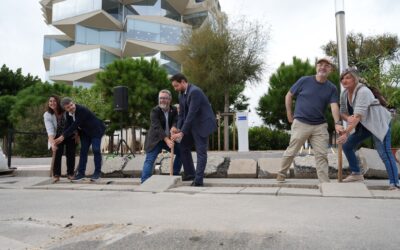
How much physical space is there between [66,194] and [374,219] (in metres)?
3.50

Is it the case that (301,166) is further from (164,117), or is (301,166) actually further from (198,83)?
(198,83)

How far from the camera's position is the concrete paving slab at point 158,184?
195 inches

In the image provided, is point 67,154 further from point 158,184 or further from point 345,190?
point 345,190

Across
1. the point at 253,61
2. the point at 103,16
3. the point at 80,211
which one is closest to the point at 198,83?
the point at 253,61

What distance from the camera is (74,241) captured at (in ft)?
7.89

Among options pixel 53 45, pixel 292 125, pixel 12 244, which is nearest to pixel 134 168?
pixel 292 125

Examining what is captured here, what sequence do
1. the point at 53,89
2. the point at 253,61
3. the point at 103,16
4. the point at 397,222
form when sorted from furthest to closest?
1. the point at 103,16
2. the point at 53,89
3. the point at 253,61
4. the point at 397,222

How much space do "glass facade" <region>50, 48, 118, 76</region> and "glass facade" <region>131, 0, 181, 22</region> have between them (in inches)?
253

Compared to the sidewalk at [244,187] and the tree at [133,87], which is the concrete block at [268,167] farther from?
the tree at [133,87]

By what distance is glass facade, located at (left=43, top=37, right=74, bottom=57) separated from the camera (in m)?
45.6

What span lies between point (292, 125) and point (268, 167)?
130 centimetres

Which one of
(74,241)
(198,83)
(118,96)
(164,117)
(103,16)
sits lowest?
(74,241)

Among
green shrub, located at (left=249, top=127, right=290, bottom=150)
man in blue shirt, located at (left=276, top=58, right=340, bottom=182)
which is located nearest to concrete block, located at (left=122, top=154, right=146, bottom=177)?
man in blue shirt, located at (left=276, top=58, right=340, bottom=182)

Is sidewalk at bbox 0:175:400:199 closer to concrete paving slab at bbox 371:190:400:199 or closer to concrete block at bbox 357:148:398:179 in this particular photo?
concrete paving slab at bbox 371:190:400:199
